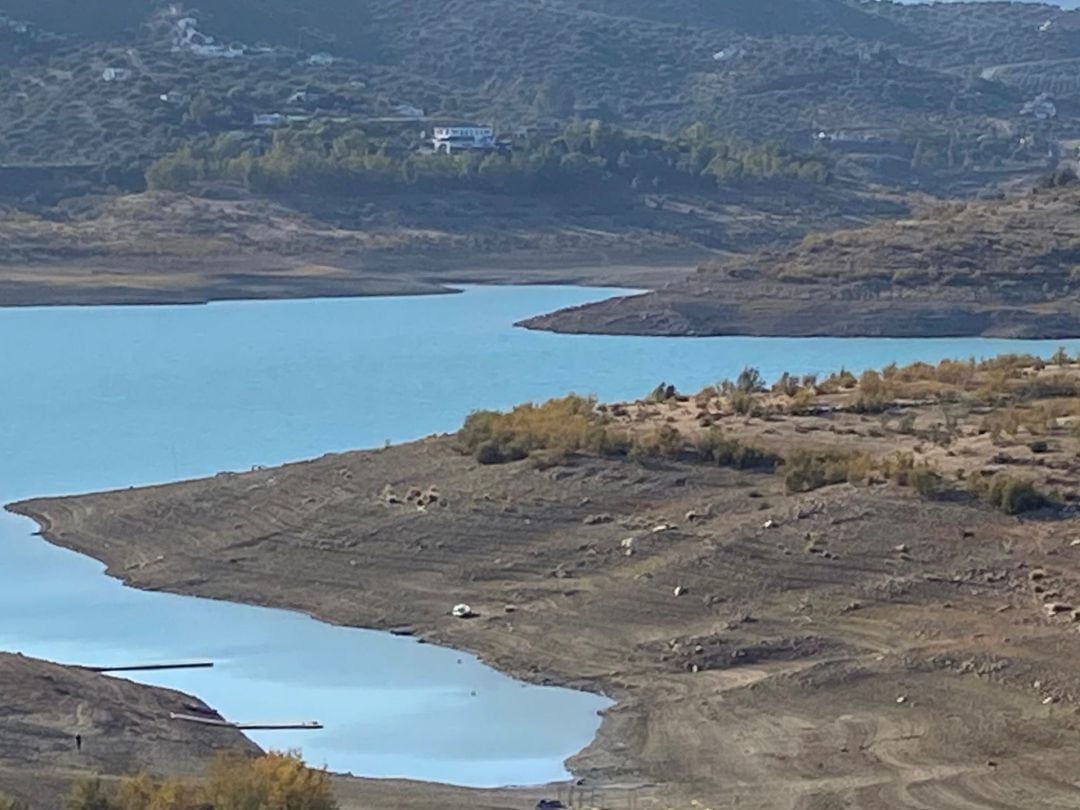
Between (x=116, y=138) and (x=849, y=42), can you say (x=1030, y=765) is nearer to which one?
(x=116, y=138)

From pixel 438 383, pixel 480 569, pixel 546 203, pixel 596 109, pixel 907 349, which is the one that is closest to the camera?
pixel 480 569

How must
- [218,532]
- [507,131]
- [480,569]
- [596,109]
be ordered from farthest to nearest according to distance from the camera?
[596,109] < [507,131] < [218,532] < [480,569]

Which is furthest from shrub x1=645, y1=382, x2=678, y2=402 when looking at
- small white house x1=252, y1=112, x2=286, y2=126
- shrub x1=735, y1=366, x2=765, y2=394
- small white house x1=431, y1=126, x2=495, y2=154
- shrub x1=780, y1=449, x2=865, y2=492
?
small white house x1=252, y1=112, x2=286, y2=126

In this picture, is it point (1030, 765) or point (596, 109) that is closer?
point (1030, 765)

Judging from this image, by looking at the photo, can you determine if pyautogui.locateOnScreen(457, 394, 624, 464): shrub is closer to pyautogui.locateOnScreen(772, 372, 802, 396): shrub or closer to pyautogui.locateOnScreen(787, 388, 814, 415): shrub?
pyautogui.locateOnScreen(787, 388, 814, 415): shrub

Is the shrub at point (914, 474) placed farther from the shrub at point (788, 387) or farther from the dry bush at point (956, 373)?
the dry bush at point (956, 373)

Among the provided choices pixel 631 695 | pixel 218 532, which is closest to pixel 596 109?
pixel 218 532

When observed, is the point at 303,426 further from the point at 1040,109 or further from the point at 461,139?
the point at 1040,109
